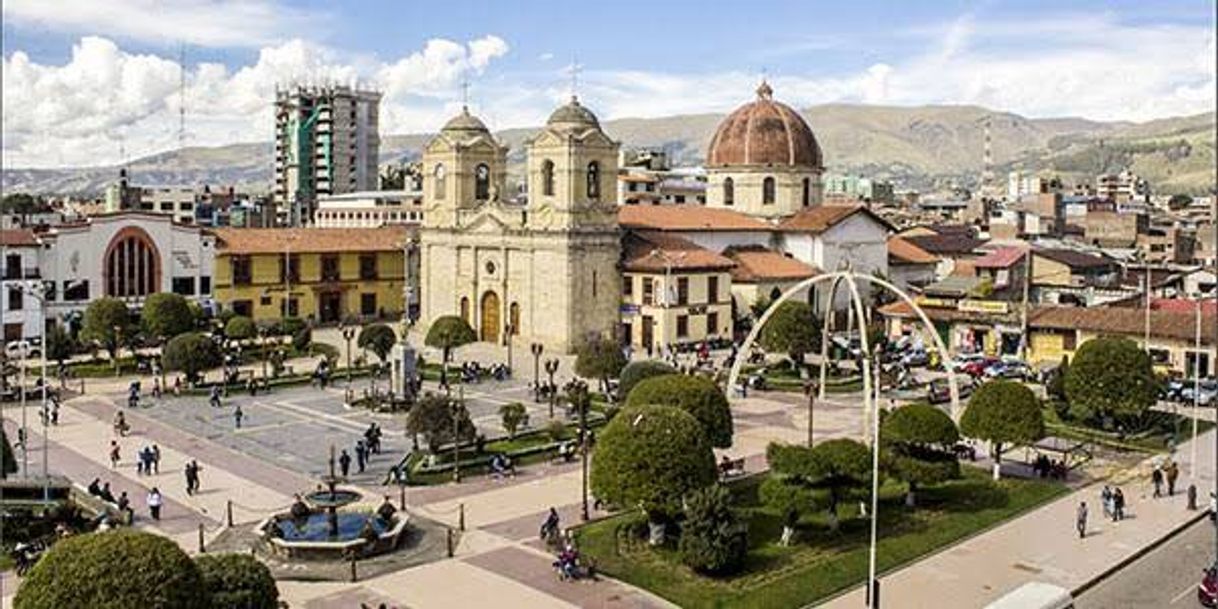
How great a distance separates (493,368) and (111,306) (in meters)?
16.7

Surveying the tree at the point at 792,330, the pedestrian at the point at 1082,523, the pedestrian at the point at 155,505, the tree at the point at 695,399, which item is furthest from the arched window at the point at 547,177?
the pedestrian at the point at 1082,523

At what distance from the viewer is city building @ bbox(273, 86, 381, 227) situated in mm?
157000

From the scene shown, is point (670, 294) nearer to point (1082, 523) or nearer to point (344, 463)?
point (344, 463)

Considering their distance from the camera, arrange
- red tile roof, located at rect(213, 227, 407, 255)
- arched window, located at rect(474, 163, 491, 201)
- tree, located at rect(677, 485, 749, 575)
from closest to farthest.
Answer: tree, located at rect(677, 485, 749, 575) → arched window, located at rect(474, 163, 491, 201) → red tile roof, located at rect(213, 227, 407, 255)

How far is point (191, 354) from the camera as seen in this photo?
45.5 meters

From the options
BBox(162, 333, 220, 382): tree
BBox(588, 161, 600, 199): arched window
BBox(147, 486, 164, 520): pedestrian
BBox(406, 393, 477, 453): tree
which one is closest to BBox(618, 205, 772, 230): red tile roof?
BBox(588, 161, 600, 199): arched window

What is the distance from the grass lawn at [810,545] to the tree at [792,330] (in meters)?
17.8

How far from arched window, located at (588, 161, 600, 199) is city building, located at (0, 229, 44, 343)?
88.5 feet

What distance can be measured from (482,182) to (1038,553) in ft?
Result: 145

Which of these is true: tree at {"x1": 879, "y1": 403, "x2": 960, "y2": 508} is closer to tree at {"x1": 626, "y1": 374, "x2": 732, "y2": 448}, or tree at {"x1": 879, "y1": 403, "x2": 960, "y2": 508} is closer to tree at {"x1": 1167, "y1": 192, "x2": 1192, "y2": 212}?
tree at {"x1": 626, "y1": 374, "x2": 732, "y2": 448}

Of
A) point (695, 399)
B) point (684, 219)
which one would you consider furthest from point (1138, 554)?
point (684, 219)

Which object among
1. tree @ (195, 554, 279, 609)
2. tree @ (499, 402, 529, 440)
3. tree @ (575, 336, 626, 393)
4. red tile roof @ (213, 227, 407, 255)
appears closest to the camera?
tree @ (195, 554, 279, 609)

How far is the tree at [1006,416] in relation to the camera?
32.1 m

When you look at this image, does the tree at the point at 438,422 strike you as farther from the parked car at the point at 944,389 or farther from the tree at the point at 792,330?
the parked car at the point at 944,389
